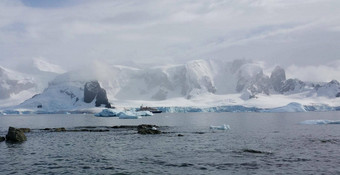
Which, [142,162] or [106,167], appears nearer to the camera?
[106,167]

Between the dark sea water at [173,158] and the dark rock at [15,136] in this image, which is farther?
the dark rock at [15,136]

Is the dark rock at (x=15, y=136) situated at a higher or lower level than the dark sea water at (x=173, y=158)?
higher

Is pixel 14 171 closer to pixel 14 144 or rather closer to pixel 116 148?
pixel 116 148

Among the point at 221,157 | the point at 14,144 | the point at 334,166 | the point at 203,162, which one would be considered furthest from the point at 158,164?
the point at 14,144

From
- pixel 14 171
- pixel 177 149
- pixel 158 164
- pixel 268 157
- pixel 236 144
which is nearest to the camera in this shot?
pixel 14 171

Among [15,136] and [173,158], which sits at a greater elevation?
[15,136]

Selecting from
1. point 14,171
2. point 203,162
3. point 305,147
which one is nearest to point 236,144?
point 305,147

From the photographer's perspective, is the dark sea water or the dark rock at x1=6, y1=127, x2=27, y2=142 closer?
the dark sea water

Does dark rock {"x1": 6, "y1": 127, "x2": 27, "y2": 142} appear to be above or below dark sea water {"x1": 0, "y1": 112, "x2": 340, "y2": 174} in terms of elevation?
above

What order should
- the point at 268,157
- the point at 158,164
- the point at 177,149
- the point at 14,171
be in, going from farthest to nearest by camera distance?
the point at 177,149 → the point at 268,157 → the point at 158,164 → the point at 14,171

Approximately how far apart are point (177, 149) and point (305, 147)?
17603 millimetres

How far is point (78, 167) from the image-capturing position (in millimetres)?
35750

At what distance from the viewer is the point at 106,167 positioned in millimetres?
35781

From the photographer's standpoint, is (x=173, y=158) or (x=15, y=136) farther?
(x=15, y=136)
